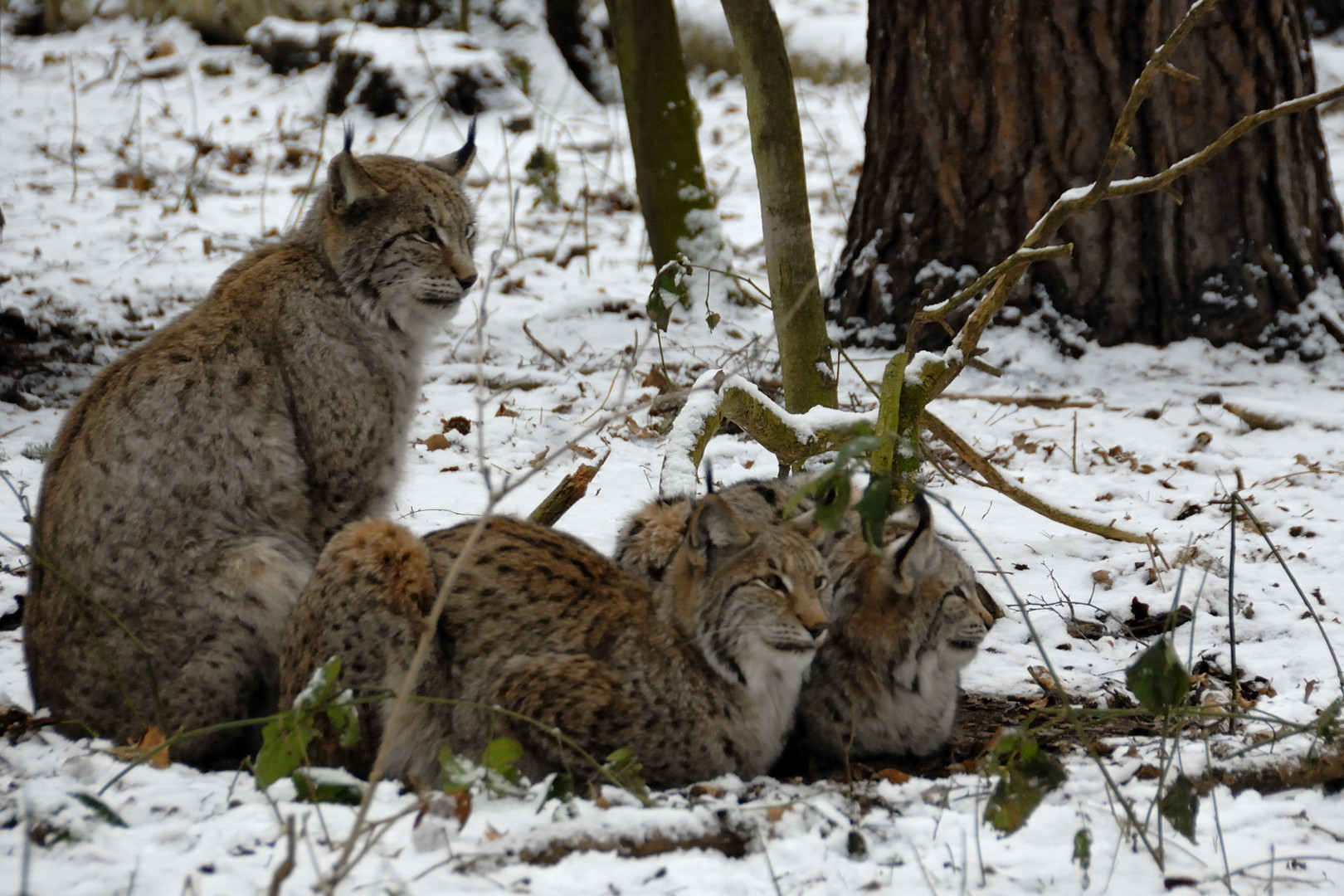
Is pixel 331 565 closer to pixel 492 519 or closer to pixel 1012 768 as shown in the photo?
pixel 492 519

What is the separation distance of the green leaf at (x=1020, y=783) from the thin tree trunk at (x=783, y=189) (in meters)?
2.77

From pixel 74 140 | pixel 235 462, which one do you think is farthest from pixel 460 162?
pixel 74 140

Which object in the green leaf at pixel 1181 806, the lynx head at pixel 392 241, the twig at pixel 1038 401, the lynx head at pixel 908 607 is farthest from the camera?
the twig at pixel 1038 401

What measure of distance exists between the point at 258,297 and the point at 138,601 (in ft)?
3.93

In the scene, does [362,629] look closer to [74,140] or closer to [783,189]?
[783,189]

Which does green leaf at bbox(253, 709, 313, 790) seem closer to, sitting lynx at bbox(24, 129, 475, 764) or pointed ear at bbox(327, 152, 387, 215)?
sitting lynx at bbox(24, 129, 475, 764)

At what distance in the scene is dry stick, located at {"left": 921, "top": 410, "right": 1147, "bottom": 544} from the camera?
482 cm

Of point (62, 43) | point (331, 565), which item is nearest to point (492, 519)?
point (331, 565)

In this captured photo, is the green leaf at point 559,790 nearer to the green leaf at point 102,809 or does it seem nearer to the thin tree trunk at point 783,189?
the green leaf at point 102,809

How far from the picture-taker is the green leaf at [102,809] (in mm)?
2701

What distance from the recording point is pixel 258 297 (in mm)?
4324

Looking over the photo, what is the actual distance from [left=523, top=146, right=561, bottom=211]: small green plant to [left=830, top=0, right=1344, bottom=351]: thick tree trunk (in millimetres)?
3370

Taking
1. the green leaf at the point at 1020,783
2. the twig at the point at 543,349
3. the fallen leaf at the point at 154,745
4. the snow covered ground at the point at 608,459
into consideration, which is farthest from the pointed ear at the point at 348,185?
the green leaf at the point at 1020,783

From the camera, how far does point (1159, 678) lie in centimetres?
277
